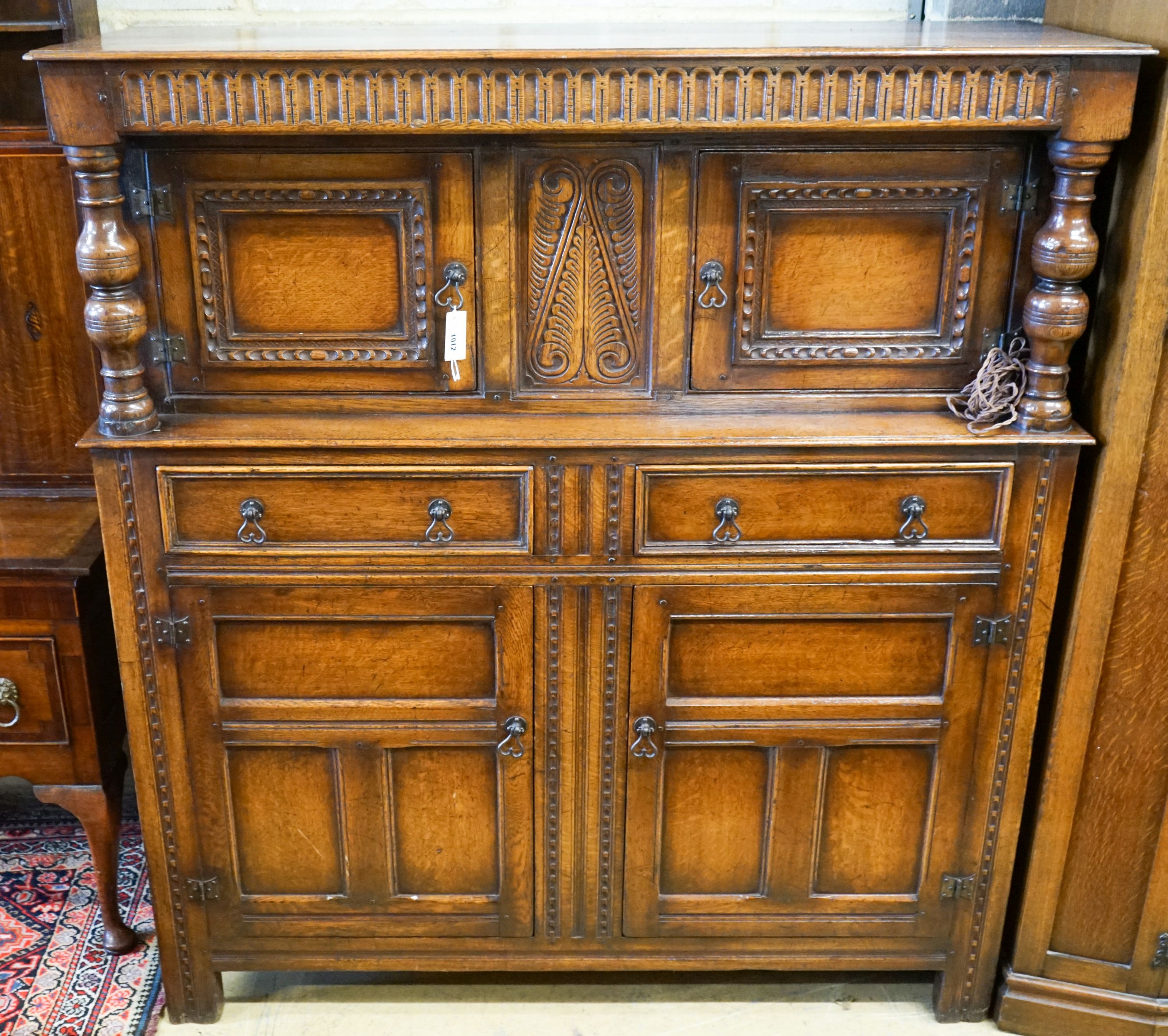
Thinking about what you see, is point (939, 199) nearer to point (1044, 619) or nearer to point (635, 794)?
point (1044, 619)

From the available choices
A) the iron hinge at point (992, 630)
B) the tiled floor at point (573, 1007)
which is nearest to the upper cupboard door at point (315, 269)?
the iron hinge at point (992, 630)

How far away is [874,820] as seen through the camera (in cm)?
239

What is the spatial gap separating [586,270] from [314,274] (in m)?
0.47

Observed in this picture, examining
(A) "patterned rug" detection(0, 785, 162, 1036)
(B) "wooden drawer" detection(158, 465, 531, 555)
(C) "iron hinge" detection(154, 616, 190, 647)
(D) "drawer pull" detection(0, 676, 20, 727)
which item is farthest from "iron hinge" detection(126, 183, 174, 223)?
(A) "patterned rug" detection(0, 785, 162, 1036)

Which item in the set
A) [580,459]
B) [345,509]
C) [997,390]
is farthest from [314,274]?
[997,390]

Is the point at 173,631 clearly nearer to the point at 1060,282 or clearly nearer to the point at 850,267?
the point at 850,267

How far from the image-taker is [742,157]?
81.1 inches

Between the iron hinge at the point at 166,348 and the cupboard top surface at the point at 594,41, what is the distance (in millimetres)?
469

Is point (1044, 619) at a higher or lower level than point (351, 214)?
lower

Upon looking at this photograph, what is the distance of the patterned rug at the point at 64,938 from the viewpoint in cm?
250

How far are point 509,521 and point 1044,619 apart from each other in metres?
0.99

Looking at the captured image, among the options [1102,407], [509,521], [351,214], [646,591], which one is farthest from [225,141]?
[1102,407]

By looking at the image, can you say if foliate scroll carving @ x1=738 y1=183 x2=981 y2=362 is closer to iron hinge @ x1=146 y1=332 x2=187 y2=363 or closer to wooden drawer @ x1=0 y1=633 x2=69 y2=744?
iron hinge @ x1=146 y1=332 x2=187 y2=363

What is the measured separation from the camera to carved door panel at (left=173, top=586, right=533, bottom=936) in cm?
223
